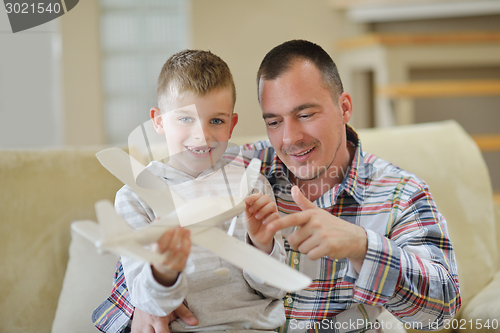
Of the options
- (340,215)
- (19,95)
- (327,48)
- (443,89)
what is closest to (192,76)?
(340,215)

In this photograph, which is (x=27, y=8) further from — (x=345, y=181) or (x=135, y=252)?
(x=345, y=181)

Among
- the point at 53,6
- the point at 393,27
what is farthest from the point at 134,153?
the point at 393,27

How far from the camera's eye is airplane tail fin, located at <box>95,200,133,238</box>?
1.08 feet

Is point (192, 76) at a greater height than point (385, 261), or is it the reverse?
point (192, 76)

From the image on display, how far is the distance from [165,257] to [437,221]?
0.54 meters

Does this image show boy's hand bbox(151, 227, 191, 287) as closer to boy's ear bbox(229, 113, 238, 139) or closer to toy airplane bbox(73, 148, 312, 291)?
toy airplane bbox(73, 148, 312, 291)

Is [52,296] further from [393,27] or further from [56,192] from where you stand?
[393,27]

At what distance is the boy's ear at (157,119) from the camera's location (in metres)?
0.43

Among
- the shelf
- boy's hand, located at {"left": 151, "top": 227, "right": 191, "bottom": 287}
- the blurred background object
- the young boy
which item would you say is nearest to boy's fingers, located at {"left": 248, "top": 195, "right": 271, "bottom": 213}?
the young boy

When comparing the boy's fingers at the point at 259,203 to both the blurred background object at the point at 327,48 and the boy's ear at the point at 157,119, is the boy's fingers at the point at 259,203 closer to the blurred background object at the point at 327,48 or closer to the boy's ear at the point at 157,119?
the boy's ear at the point at 157,119

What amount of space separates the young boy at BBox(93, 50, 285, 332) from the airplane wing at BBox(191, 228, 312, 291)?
0.02m

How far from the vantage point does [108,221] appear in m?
0.33

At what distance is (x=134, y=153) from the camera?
419 mm

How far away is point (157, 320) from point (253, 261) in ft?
0.86
